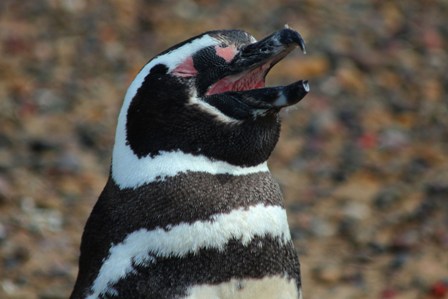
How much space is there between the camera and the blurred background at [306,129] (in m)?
5.68

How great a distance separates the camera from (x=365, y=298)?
5.41 metres

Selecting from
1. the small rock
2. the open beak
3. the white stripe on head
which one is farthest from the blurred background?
the open beak

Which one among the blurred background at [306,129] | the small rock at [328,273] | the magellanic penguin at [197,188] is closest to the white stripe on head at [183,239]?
the magellanic penguin at [197,188]

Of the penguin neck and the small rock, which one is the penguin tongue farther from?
the small rock

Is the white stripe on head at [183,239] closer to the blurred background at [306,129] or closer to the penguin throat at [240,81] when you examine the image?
the penguin throat at [240,81]

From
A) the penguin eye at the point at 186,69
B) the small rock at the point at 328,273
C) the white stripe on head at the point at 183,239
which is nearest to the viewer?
the white stripe on head at the point at 183,239

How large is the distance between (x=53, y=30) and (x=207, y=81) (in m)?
4.96

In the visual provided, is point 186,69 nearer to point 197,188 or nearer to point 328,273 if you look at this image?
point 197,188

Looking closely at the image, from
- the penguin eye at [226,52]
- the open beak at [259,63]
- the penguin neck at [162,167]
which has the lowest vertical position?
the penguin neck at [162,167]

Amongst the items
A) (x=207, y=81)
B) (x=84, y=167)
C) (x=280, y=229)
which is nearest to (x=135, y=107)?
(x=207, y=81)

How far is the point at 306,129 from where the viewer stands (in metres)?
7.12

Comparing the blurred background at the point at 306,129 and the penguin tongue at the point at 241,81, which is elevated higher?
the blurred background at the point at 306,129

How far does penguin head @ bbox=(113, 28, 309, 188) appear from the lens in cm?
314

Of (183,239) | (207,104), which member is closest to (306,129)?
(207,104)
